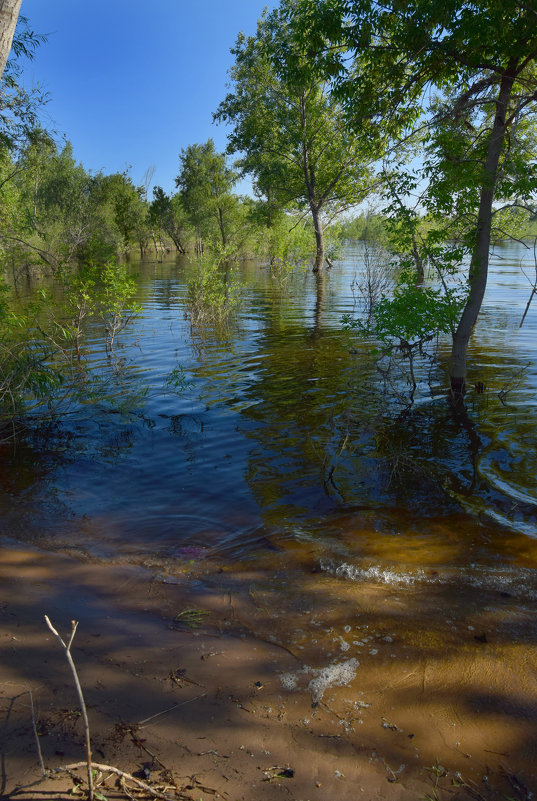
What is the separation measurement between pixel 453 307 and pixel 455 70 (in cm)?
460

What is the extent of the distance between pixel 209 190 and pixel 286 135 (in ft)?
85.7

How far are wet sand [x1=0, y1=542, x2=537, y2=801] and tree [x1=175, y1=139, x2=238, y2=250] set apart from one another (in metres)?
52.0

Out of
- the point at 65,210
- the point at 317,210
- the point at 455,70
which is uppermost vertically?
the point at 65,210

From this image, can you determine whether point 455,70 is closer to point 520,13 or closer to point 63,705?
point 520,13

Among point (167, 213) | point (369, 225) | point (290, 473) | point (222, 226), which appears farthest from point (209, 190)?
point (290, 473)

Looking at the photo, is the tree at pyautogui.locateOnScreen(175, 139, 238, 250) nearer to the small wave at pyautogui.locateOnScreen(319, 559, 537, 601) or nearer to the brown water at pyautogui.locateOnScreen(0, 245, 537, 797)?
the brown water at pyautogui.locateOnScreen(0, 245, 537, 797)

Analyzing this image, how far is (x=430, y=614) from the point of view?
12.3ft

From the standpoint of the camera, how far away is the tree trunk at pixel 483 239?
7.91 metres

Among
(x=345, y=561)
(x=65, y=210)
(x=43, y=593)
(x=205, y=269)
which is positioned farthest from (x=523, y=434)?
(x=65, y=210)

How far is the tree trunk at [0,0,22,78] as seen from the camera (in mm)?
4734

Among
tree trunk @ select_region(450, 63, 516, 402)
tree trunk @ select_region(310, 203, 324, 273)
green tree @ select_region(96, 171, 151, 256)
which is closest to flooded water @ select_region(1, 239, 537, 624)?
tree trunk @ select_region(450, 63, 516, 402)

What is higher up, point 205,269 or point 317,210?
point 317,210

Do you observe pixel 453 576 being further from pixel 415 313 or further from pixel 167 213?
pixel 167 213

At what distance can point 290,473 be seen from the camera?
22.6 feet
